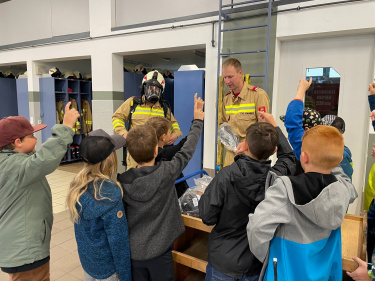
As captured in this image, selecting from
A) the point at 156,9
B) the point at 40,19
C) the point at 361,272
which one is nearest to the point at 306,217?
the point at 361,272

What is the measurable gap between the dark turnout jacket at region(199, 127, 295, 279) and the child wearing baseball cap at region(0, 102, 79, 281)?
0.90 metres

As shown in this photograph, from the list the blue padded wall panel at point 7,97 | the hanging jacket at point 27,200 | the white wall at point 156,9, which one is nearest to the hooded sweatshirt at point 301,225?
the hanging jacket at point 27,200

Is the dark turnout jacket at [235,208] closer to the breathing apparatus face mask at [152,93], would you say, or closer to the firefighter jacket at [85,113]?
the breathing apparatus face mask at [152,93]

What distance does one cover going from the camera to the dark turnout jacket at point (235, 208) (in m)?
1.35

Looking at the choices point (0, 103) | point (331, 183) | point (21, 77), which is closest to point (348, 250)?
point (331, 183)

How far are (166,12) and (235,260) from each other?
12.9ft

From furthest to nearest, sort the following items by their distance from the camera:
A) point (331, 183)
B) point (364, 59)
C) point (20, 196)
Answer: point (364, 59) < point (20, 196) < point (331, 183)

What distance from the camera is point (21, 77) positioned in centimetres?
687

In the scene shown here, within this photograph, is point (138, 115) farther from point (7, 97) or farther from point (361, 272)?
point (7, 97)

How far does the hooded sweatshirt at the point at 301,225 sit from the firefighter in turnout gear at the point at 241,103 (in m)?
1.60

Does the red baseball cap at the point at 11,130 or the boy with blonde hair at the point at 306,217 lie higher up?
the red baseball cap at the point at 11,130

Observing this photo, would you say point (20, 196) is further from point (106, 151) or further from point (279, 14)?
point (279, 14)

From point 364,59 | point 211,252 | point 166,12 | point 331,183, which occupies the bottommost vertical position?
point 211,252

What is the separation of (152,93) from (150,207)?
1953mm
